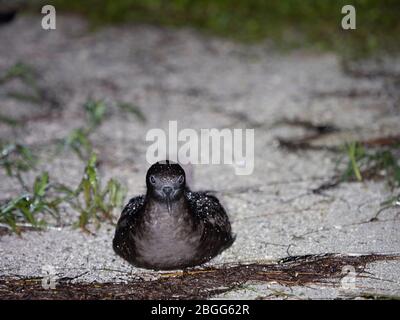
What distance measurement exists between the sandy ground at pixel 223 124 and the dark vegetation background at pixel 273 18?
10.1 inches

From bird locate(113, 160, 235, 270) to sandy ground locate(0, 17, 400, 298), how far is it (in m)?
0.12

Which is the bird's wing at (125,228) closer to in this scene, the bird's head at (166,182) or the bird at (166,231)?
the bird at (166,231)

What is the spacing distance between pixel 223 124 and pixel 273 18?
2.60m

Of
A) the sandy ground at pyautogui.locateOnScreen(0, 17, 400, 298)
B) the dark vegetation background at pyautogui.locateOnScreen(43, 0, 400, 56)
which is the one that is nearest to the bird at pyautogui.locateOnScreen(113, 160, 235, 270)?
the sandy ground at pyautogui.locateOnScreen(0, 17, 400, 298)

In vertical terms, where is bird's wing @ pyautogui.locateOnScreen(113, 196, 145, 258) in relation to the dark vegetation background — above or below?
below

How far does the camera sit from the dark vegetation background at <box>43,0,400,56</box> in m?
7.47

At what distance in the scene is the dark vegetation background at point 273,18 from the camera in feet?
24.5

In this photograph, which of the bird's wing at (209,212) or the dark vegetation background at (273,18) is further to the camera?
the dark vegetation background at (273,18)

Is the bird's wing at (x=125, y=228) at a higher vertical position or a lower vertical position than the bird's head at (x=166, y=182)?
lower

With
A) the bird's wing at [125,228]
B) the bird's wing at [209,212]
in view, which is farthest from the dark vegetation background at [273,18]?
the bird's wing at [125,228]

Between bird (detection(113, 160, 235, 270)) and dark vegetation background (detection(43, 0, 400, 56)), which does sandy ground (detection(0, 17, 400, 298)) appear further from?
dark vegetation background (detection(43, 0, 400, 56))

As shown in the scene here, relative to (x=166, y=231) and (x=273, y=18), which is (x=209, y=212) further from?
(x=273, y=18)

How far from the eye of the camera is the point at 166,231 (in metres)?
3.54

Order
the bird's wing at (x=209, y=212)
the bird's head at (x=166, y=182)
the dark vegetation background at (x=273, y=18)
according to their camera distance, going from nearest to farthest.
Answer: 1. the bird's head at (x=166, y=182)
2. the bird's wing at (x=209, y=212)
3. the dark vegetation background at (x=273, y=18)
